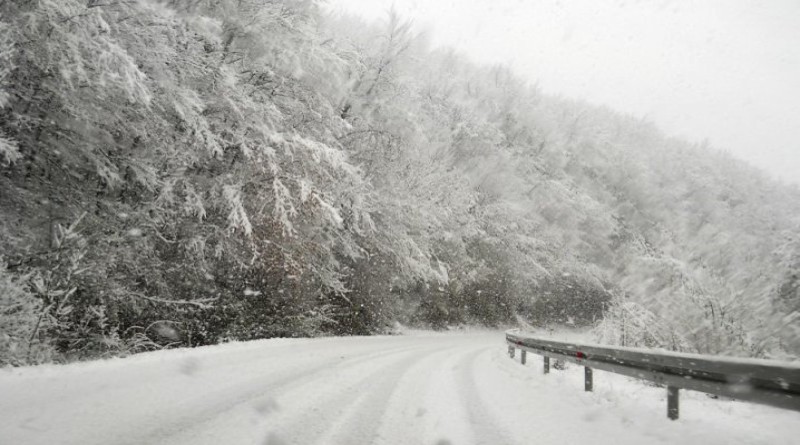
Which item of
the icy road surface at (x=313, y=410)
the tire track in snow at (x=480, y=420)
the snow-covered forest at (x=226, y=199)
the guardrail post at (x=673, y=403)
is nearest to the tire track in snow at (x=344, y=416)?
the icy road surface at (x=313, y=410)

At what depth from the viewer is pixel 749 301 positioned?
494 inches

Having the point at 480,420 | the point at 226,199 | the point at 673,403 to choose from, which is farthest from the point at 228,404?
the point at 226,199

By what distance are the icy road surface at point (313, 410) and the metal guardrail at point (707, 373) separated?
379 mm

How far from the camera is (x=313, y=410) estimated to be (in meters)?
4.82

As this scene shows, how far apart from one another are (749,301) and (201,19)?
16257 mm

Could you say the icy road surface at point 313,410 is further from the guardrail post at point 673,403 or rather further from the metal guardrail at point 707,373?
the metal guardrail at point 707,373

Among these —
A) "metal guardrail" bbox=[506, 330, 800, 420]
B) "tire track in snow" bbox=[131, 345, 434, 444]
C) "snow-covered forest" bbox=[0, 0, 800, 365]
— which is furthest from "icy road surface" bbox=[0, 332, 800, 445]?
"snow-covered forest" bbox=[0, 0, 800, 365]

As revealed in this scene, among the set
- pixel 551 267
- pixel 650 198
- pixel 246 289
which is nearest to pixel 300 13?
pixel 246 289

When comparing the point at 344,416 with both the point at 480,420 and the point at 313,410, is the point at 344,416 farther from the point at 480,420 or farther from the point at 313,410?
the point at 480,420

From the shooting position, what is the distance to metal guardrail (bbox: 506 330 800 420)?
135 inches

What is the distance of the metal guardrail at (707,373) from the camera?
344 cm

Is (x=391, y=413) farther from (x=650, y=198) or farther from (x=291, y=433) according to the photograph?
(x=650, y=198)

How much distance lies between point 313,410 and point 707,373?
3.90m

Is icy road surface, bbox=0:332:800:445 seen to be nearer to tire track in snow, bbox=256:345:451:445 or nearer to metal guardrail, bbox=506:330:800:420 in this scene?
tire track in snow, bbox=256:345:451:445
